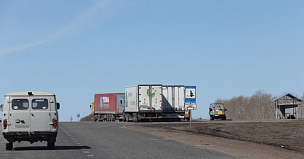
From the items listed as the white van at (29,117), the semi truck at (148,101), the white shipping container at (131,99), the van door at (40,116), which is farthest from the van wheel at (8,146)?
the white shipping container at (131,99)

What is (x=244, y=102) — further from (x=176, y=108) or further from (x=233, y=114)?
(x=176, y=108)

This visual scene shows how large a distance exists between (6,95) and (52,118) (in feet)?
6.05

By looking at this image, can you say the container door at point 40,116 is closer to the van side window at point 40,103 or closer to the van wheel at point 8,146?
the van side window at point 40,103

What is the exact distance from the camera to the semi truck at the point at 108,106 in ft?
208

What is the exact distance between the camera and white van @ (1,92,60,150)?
65.3 feet

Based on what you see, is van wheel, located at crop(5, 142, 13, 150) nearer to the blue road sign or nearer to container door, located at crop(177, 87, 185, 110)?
the blue road sign

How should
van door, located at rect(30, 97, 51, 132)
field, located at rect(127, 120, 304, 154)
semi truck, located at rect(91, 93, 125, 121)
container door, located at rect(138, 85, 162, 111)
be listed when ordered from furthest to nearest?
semi truck, located at rect(91, 93, 125, 121), container door, located at rect(138, 85, 162, 111), field, located at rect(127, 120, 304, 154), van door, located at rect(30, 97, 51, 132)

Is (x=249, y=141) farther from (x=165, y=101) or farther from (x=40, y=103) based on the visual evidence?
(x=165, y=101)

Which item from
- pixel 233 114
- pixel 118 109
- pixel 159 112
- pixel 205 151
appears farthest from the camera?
pixel 233 114

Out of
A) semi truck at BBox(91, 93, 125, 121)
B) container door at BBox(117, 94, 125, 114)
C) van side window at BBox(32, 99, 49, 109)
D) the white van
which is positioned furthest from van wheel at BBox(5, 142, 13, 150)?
container door at BBox(117, 94, 125, 114)

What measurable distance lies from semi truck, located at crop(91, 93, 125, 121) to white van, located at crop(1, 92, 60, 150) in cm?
4259

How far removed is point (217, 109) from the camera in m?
65.6

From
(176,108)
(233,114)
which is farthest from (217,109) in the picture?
(233,114)

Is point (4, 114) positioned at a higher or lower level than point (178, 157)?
higher
